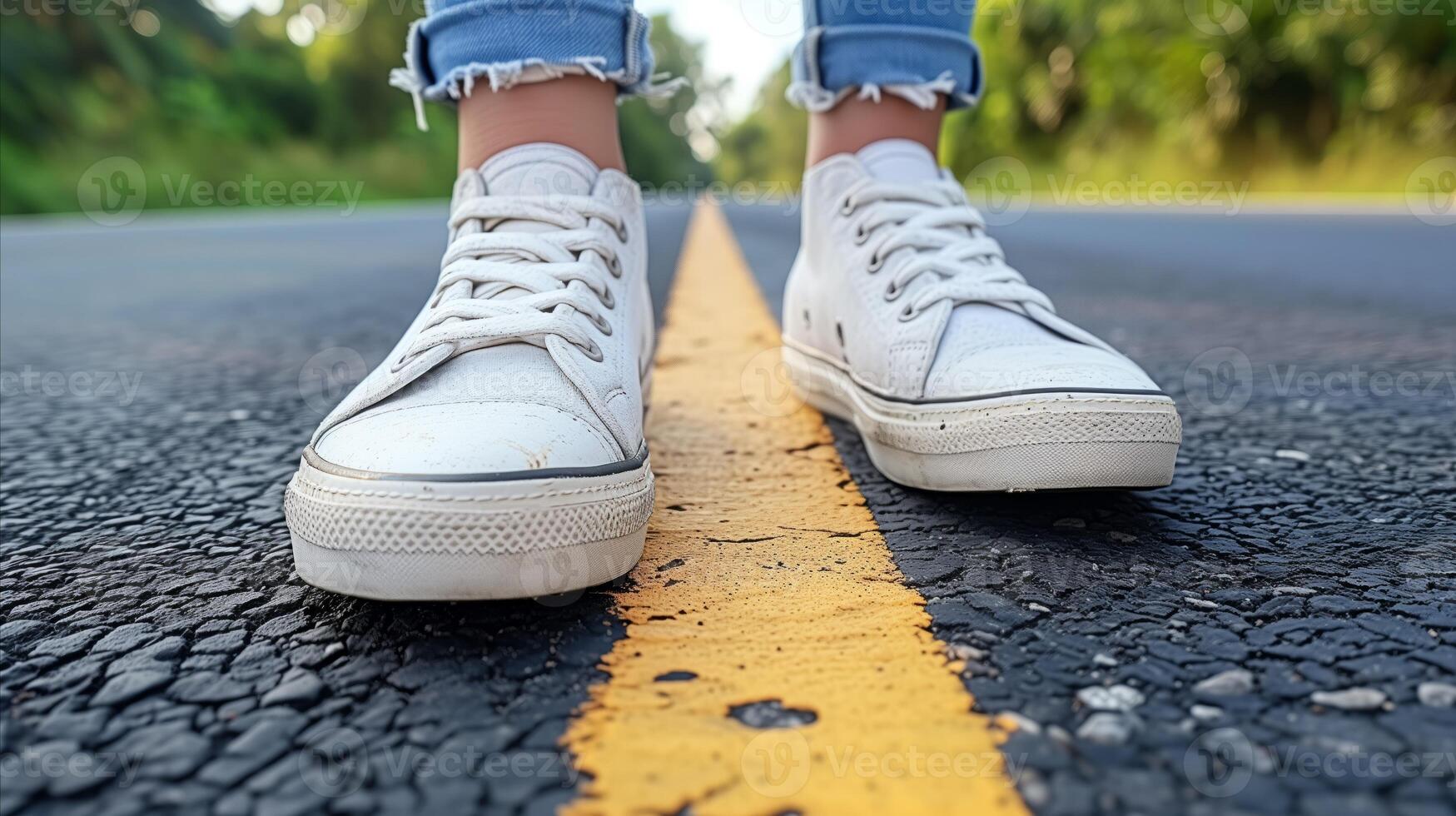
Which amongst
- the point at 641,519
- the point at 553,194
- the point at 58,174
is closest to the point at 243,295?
the point at 553,194

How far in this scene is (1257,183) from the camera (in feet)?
45.1

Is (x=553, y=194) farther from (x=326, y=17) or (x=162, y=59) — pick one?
(x=326, y=17)

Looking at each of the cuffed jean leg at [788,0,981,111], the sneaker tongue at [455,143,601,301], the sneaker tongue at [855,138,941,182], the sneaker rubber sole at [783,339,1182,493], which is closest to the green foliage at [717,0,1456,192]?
the cuffed jean leg at [788,0,981,111]

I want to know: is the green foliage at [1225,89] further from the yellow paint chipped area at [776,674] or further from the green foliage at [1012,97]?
the yellow paint chipped area at [776,674]

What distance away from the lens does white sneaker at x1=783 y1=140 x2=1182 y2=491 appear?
47.6 inches

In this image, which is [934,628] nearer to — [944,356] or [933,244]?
[944,356]

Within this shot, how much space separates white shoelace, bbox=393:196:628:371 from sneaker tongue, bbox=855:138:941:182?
44cm

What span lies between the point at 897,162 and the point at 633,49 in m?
0.45

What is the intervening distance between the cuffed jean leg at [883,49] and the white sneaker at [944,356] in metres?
0.10

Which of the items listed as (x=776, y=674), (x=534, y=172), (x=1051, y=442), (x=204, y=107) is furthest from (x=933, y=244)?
(x=204, y=107)

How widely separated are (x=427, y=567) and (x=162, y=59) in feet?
78.6

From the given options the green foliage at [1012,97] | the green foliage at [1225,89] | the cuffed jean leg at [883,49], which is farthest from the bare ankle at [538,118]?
the green foliage at [1012,97]

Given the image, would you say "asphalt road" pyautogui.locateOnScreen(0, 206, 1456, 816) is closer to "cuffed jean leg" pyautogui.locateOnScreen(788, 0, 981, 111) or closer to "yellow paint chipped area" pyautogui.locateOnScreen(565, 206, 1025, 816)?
"yellow paint chipped area" pyautogui.locateOnScreen(565, 206, 1025, 816)

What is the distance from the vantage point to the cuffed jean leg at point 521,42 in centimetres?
139
